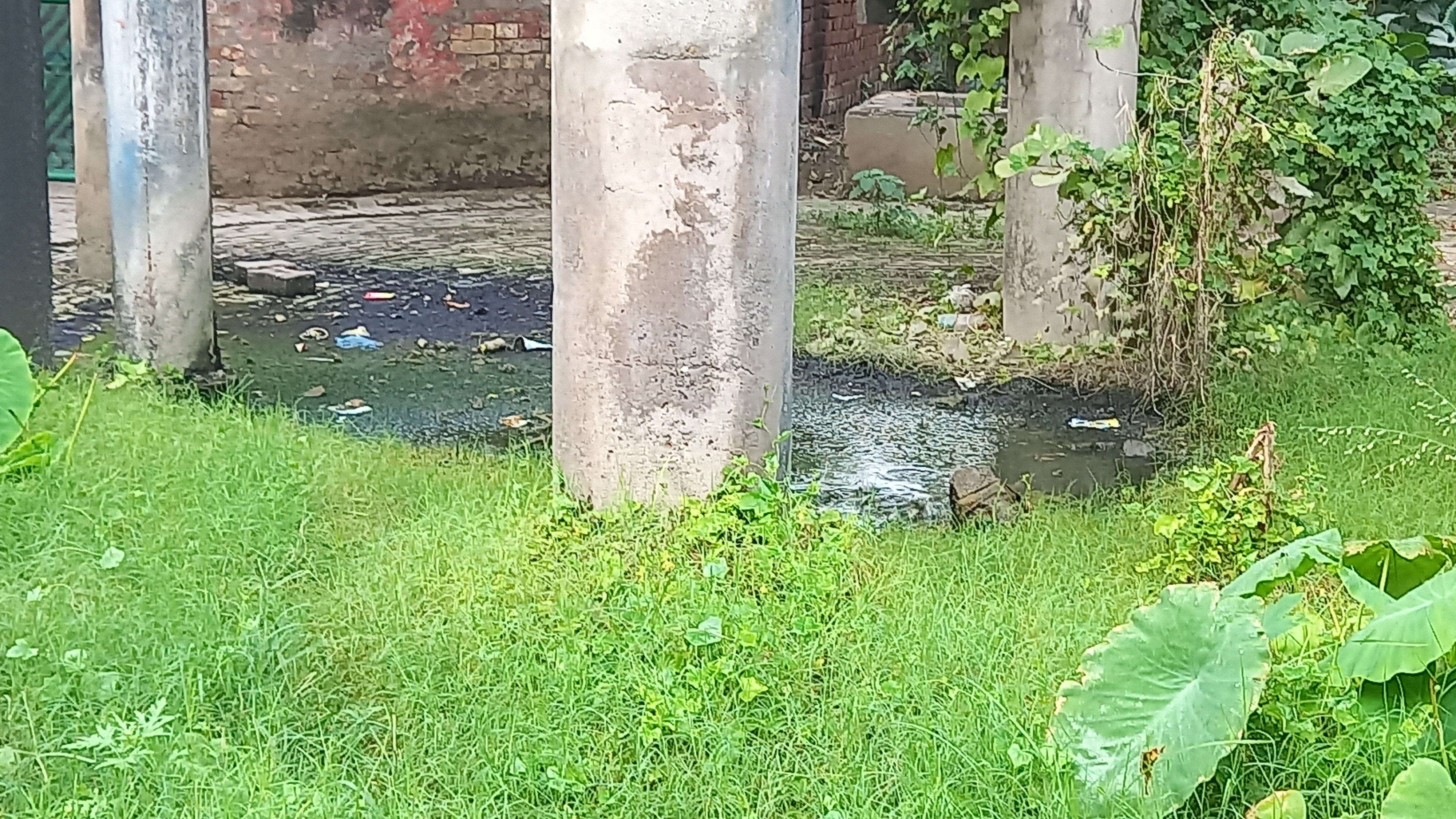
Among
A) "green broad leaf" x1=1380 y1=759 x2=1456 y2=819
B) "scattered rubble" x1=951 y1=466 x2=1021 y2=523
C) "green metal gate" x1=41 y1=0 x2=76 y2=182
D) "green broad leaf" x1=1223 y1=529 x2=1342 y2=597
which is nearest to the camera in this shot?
"green broad leaf" x1=1380 y1=759 x2=1456 y2=819

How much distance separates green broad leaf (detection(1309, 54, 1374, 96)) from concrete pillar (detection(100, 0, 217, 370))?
4.06 meters

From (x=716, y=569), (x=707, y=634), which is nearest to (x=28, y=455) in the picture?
(x=716, y=569)

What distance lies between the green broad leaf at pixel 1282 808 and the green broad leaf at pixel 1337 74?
390 cm

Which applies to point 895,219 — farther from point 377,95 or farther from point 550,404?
point 550,404

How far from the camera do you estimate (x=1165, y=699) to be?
2746 mm

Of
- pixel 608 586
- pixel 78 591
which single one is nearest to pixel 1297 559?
pixel 608 586

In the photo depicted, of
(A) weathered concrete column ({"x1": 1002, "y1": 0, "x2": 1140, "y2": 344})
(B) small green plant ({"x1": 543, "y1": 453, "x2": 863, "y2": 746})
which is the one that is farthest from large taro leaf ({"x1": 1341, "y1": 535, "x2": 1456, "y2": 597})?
(A) weathered concrete column ({"x1": 1002, "y1": 0, "x2": 1140, "y2": 344})

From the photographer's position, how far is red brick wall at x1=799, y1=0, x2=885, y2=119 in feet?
47.5

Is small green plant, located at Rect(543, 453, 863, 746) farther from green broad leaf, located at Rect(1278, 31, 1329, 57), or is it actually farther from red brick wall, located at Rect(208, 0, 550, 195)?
red brick wall, located at Rect(208, 0, 550, 195)

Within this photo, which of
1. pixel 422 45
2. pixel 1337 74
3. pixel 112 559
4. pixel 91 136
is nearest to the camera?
pixel 112 559

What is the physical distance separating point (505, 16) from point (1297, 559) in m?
10.2

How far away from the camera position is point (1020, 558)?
4.07 m

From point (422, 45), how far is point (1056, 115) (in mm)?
6403

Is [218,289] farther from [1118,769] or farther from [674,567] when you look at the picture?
[1118,769]
